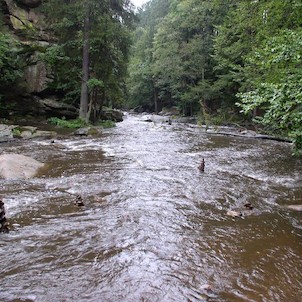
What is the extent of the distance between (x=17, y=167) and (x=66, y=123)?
1077 cm

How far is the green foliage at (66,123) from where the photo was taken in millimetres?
17750

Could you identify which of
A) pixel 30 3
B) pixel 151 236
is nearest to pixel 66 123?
pixel 30 3

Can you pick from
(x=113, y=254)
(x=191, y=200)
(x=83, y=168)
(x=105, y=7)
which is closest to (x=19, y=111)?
(x=105, y=7)

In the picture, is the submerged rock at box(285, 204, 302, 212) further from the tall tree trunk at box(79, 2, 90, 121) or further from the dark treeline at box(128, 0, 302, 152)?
the tall tree trunk at box(79, 2, 90, 121)

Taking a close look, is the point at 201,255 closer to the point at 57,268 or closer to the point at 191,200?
the point at 57,268

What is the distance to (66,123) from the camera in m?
17.9

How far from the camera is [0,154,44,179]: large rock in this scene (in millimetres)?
7137

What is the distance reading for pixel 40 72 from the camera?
18578 millimetres

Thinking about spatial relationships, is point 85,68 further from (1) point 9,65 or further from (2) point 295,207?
(2) point 295,207

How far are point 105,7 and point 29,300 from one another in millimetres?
18326

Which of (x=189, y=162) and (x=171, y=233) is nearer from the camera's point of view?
(x=171, y=233)

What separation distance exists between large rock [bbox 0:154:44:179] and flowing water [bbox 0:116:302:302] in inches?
13.8

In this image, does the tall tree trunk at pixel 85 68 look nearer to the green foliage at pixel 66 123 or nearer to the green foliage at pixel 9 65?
the green foliage at pixel 66 123

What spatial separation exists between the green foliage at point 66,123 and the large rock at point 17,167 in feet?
32.2
